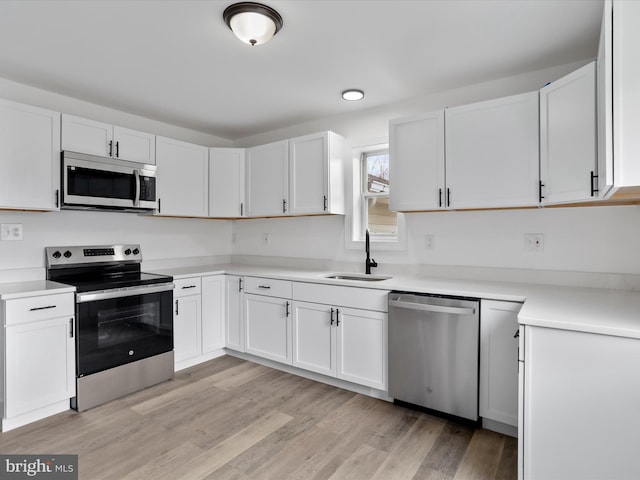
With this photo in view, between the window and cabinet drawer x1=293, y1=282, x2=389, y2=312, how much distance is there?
2.61 ft

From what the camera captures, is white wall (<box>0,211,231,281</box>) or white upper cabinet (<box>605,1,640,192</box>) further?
white wall (<box>0,211,231,281</box>)

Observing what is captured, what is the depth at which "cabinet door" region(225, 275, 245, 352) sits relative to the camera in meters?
3.50

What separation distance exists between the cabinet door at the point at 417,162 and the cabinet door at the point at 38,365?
8.27 ft

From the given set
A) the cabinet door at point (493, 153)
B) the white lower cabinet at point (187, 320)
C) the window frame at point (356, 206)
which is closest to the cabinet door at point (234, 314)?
the white lower cabinet at point (187, 320)

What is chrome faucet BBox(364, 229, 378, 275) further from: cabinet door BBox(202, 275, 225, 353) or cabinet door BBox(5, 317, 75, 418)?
cabinet door BBox(5, 317, 75, 418)

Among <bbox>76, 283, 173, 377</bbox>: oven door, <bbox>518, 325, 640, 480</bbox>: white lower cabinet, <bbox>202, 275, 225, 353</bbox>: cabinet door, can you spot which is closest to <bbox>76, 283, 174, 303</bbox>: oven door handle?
<bbox>76, 283, 173, 377</bbox>: oven door

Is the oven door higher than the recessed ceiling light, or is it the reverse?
the recessed ceiling light

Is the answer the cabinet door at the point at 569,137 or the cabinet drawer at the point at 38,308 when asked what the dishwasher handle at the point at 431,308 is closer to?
the cabinet door at the point at 569,137

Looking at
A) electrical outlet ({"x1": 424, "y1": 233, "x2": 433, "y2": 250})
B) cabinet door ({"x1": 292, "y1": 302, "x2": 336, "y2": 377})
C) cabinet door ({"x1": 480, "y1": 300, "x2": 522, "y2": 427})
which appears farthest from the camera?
electrical outlet ({"x1": 424, "y1": 233, "x2": 433, "y2": 250})

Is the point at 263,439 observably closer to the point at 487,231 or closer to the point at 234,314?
the point at 234,314

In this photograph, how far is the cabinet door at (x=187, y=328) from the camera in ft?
10.6

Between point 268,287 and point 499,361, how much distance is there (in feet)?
6.17

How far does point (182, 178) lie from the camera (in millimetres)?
3580

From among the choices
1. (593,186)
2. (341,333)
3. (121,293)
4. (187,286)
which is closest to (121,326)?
(121,293)
